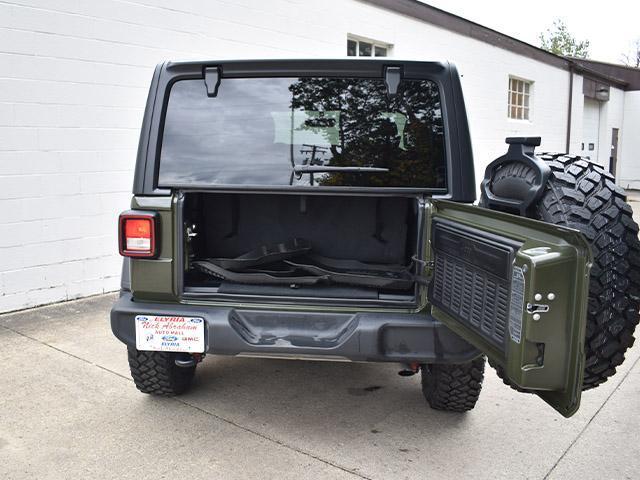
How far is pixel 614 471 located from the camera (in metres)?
2.96

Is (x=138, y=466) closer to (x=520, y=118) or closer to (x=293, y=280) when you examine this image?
(x=293, y=280)

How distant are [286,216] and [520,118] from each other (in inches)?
506

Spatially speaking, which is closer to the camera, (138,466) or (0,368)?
(138,466)

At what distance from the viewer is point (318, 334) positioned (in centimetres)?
301

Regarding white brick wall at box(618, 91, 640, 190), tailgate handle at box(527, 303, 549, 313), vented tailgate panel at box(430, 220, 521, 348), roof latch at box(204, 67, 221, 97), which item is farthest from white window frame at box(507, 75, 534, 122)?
tailgate handle at box(527, 303, 549, 313)

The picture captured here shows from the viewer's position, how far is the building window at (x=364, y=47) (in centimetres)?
964

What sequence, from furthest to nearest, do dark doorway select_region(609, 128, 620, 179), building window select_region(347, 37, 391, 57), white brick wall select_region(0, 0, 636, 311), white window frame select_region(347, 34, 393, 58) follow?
dark doorway select_region(609, 128, 620, 179)
building window select_region(347, 37, 391, 57)
white window frame select_region(347, 34, 393, 58)
white brick wall select_region(0, 0, 636, 311)

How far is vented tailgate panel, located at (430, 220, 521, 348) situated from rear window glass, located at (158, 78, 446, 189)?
18.2 inches

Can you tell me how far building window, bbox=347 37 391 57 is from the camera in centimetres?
964

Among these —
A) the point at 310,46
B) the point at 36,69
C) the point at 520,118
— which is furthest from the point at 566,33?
the point at 36,69

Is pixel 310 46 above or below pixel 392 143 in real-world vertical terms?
above

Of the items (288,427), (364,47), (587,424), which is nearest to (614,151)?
(364,47)

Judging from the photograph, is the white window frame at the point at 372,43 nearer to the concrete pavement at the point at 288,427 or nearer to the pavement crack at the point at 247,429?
the concrete pavement at the point at 288,427

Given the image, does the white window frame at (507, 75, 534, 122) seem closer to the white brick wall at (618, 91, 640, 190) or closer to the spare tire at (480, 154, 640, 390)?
the white brick wall at (618, 91, 640, 190)
